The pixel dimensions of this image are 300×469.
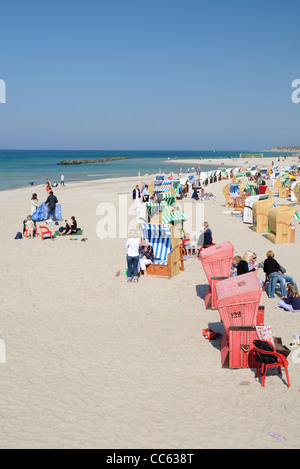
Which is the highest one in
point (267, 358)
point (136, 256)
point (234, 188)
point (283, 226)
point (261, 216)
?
point (234, 188)

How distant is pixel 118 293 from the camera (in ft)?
28.4

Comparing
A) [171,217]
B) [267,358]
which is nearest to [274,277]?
[267,358]

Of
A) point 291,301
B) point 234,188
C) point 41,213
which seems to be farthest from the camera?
point 234,188

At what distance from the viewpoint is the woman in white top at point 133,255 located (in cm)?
918

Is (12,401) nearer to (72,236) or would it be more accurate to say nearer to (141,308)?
(141,308)

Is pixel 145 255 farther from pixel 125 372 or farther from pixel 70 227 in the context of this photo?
pixel 70 227

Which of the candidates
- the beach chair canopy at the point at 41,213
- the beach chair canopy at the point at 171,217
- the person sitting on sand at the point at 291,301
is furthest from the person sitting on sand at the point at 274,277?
the beach chair canopy at the point at 41,213

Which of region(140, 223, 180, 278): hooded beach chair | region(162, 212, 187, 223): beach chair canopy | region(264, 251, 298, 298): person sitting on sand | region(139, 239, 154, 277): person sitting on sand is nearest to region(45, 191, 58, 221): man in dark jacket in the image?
region(162, 212, 187, 223): beach chair canopy

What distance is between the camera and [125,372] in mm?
5488

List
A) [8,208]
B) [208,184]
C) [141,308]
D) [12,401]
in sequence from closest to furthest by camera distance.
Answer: [12,401] < [141,308] < [8,208] < [208,184]

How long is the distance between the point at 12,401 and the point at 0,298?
12.7 feet

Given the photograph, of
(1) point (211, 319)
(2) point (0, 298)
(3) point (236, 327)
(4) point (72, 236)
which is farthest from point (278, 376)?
(4) point (72, 236)

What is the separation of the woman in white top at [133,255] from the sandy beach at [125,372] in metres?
0.32

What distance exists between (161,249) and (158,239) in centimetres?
29
